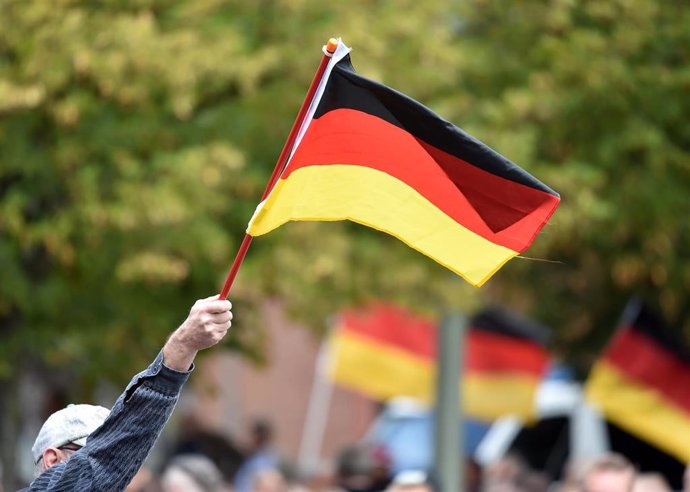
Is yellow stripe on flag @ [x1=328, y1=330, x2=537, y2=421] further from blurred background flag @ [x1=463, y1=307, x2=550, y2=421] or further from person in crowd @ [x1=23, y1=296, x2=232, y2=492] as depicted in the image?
person in crowd @ [x1=23, y1=296, x2=232, y2=492]

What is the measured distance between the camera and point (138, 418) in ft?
12.2

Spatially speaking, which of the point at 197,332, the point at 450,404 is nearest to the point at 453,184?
the point at 197,332

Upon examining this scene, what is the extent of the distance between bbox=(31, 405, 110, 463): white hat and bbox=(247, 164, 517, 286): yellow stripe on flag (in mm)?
841

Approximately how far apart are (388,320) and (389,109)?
1074 centimetres

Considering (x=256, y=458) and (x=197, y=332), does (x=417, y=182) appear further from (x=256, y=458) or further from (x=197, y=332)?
(x=256, y=458)

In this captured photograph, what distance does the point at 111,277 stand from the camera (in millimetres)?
10672

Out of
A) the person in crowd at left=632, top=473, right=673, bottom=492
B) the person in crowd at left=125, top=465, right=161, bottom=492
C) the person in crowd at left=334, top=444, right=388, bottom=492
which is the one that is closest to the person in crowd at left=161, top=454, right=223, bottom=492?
the person in crowd at left=125, top=465, right=161, bottom=492

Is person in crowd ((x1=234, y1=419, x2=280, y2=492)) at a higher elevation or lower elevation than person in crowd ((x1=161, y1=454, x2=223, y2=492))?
higher

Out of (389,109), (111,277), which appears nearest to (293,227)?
(111,277)

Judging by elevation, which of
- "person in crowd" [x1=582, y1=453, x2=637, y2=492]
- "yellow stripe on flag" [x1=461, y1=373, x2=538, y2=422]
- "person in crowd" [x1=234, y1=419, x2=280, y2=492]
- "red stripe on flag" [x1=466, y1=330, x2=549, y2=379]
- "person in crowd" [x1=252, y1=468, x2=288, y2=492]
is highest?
"red stripe on flag" [x1=466, y1=330, x2=549, y2=379]

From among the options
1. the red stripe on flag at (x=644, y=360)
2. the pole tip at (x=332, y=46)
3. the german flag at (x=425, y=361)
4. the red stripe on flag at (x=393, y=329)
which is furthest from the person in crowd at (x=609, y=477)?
the red stripe on flag at (x=393, y=329)

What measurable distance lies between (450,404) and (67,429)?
9202 millimetres

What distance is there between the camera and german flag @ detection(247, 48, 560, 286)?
4434 mm

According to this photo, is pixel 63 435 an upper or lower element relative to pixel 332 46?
lower
